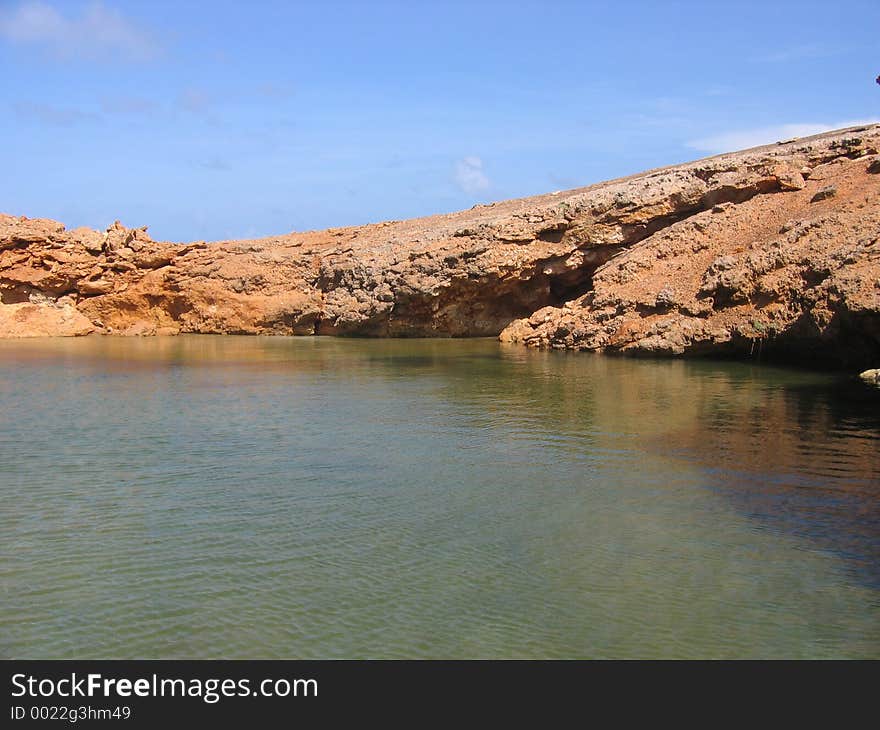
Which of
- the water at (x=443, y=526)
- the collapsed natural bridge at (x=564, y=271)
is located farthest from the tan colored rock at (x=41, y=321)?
the water at (x=443, y=526)

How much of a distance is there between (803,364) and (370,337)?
593 inches

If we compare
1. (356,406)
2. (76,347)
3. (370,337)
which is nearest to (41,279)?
(76,347)

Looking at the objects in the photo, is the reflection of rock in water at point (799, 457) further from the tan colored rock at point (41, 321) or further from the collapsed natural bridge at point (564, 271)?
the tan colored rock at point (41, 321)

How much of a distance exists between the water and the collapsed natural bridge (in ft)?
14.7

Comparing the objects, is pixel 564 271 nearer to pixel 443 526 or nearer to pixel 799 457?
pixel 799 457

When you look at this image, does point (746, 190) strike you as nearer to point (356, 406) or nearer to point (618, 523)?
point (356, 406)

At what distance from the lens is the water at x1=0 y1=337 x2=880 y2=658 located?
5.02m

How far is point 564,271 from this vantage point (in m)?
25.6

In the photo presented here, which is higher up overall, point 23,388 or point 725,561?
point 23,388

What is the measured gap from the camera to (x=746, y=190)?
22469mm

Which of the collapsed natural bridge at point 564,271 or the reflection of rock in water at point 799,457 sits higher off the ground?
the collapsed natural bridge at point 564,271

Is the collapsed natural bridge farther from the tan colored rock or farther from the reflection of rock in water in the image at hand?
the reflection of rock in water

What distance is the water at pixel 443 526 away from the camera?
16.5 ft

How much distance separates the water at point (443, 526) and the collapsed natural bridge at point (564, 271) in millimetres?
4488
